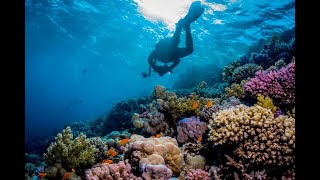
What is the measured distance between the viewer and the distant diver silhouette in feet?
43.6

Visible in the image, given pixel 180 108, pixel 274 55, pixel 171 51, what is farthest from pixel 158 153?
pixel 274 55

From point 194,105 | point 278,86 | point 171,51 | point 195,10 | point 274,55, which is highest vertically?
point 274,55

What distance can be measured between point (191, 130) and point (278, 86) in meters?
2.65

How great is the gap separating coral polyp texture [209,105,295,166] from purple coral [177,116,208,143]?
1503 millimetres

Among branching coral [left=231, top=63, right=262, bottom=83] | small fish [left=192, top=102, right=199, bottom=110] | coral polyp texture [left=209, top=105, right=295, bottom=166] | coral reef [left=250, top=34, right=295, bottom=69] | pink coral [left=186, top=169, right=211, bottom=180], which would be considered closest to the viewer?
coral polyp texture [left=209, top=105, right=295, bottom=166]

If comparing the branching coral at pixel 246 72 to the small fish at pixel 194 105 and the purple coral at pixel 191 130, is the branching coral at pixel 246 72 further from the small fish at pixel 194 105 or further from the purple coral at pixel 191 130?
the purple coral at pixel 191 130

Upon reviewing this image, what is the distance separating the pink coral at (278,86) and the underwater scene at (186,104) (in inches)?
1.1

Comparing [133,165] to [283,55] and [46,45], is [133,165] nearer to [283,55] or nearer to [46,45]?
[283,55]

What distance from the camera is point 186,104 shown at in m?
7.94

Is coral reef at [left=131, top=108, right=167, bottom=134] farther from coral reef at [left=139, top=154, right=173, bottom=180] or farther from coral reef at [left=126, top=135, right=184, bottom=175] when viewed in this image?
coral reef at [left=139, top=154, right=173, bottom=180]

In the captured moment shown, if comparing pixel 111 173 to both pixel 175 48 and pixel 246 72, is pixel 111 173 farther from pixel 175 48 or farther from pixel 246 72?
pixel 175 48

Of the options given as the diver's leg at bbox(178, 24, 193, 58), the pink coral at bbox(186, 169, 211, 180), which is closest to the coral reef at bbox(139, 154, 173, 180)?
A: the pink coral at bbox(186, 169, 211, 180)

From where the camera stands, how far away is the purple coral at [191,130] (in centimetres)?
664
